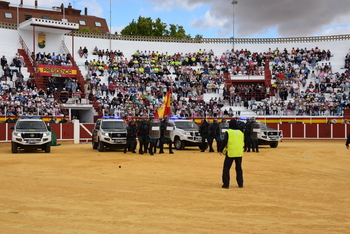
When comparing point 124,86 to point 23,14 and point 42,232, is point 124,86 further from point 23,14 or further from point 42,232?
point 42,232

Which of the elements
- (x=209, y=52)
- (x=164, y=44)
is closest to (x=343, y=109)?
(x=209, y=52)

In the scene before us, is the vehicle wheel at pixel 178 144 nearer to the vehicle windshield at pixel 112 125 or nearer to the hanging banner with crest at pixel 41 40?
the vehicle windshield at pixel 112 125

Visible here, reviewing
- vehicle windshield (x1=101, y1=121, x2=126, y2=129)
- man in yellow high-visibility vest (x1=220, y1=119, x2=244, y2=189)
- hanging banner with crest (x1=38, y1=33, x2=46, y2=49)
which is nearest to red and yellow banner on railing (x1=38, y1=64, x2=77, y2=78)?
hanging banner with crest (x1=38, y1=33, x2=46, y2=49)

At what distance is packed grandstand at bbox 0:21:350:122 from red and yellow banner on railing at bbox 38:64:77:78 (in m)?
0.15

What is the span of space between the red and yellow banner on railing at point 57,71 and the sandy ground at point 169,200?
29.4 meters

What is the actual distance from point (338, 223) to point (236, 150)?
467cm

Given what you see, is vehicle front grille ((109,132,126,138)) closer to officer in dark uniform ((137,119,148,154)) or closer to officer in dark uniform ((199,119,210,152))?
officer in dark uniform ((137,119,148,154))

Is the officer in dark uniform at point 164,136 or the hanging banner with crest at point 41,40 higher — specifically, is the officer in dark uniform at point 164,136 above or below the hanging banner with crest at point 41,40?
below

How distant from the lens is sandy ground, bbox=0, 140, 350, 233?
26.4 ft

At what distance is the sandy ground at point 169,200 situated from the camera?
317 inches

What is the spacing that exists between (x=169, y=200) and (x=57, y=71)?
38.8m

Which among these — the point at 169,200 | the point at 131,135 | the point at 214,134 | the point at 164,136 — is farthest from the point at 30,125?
the point at 169,200

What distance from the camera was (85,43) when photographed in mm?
53812

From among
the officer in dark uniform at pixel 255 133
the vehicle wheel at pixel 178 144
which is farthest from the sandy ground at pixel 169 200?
the vehicle wheel at pixel 178 144
